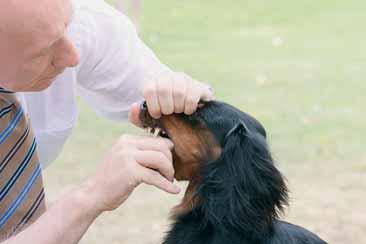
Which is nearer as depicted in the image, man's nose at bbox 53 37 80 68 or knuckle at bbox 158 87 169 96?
man's nose at bbox 53 37 80 68

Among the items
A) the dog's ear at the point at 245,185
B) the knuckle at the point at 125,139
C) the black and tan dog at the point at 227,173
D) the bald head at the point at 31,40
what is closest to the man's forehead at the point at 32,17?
the bald head at the point at 31,40

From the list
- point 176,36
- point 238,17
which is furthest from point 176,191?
point 238,17

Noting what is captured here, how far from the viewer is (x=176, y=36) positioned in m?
10.0

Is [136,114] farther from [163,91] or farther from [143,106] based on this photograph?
[163,91]

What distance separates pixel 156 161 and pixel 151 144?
48 mm

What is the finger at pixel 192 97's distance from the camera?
188 centimetres

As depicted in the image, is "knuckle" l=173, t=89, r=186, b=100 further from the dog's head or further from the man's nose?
the man's nose

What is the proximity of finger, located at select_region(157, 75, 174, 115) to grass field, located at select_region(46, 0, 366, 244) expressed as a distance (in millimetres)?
938

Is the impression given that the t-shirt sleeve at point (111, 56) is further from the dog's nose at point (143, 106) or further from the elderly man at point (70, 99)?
the dog's nose at point (143, 106)

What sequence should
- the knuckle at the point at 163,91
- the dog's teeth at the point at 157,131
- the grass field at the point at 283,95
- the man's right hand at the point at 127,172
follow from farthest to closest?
1. the grass field at the point at 283,95
2. the dog's teeth at the point at 157,131
3. the knuckle at the point at 163,91
4. the man's right hand at the point at 127,172

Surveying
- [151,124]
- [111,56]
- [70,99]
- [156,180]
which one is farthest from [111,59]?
[156,180]

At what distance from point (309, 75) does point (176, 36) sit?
2.80 m

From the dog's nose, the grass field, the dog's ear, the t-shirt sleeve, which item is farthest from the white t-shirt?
the grass field

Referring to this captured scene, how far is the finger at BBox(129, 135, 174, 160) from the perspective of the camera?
5.62ft
